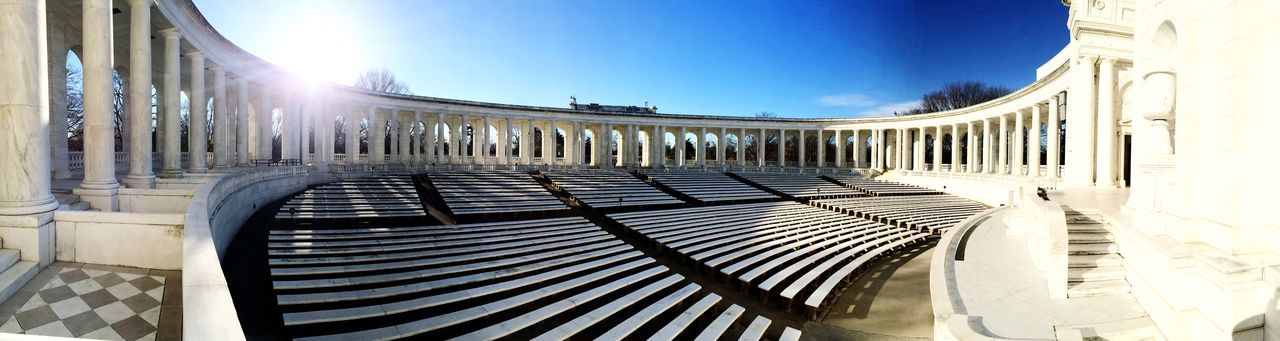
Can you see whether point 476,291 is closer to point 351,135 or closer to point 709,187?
point 709,187

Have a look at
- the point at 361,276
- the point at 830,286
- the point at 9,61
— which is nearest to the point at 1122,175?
the point at 830,286

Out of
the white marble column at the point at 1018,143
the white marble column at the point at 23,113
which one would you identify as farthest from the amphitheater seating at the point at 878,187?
the white marble column at the point at 23,113

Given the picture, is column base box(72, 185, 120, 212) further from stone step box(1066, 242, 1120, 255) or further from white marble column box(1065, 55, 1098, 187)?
white marble column box(1065, 55, 1098, 187)

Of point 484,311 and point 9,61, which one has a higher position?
point 9,61

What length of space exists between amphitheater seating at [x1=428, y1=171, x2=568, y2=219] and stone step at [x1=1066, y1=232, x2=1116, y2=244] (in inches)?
797

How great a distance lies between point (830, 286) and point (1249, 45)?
8668 millimetres

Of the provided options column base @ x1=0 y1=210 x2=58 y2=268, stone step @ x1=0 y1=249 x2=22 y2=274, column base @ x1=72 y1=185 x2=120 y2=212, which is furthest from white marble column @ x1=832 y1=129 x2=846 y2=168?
stone step @ x1=0 y1=249 x2=22 y2=274

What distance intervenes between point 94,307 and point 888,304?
14820mm

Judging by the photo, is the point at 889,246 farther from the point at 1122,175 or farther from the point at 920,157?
the point at 920,157

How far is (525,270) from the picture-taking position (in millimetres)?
12602

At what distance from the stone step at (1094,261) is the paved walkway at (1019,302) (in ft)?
2.33

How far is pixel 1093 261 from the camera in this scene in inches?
372

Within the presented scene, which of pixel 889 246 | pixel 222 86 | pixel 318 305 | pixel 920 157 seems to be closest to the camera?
pixel 318 305

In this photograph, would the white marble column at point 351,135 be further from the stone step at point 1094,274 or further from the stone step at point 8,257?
the stone step at point 1094,274
